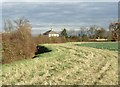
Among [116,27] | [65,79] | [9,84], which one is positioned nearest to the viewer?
[9,84]

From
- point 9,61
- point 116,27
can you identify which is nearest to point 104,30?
point 116,27

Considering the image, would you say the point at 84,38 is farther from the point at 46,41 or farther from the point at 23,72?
the point at 23,72

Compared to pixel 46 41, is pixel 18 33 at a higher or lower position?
higher

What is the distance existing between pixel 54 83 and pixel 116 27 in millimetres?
92969

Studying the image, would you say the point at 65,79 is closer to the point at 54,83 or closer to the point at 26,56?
the point at 54,83

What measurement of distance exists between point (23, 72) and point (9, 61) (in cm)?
664

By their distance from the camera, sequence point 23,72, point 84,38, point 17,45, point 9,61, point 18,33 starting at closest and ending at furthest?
1. point 23,72
2. point 9,61
3. point 17,45
4. point 18,33
5. point 84,38

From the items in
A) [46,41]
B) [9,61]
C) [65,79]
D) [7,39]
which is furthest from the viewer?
[46,41]

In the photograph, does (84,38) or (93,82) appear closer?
(93,82)

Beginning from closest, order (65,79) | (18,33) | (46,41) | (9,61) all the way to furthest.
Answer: (65,79) → (9,61) → (18,33) → (46,41)

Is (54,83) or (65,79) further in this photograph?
(65,79)

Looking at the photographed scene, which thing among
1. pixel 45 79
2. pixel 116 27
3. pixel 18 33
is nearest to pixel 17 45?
pixel 18 33

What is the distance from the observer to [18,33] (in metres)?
30.6

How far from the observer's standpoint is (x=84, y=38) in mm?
94500
